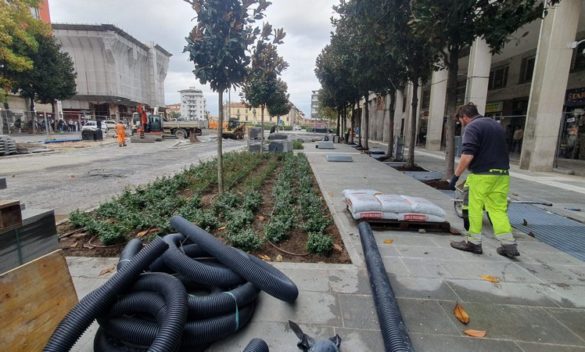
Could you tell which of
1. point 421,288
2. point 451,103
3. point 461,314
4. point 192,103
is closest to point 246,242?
point 421,288

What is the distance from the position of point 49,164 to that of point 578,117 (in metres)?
23.7

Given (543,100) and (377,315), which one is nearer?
(377,315)

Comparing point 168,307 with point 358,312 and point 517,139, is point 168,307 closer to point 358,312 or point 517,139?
point 358,312

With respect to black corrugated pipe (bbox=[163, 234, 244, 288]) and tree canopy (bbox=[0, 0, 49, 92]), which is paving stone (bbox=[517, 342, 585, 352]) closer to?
black corrugated pipe (bbox=[163, 234, 244, 288])

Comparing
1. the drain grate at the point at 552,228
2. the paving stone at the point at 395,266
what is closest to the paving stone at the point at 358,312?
the paving stone at the point at 395,266

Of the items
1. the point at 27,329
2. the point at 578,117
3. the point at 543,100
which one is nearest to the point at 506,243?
the point at 27,329

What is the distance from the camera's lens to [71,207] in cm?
599

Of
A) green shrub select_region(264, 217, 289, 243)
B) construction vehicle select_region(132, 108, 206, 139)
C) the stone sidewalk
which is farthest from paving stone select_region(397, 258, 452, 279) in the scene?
construction vehicle select_region(132, 108, 206, 139)

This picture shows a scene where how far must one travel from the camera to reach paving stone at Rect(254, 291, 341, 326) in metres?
2.44

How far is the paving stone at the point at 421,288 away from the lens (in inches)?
110

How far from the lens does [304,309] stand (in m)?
2.57

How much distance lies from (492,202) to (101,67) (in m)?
67.8

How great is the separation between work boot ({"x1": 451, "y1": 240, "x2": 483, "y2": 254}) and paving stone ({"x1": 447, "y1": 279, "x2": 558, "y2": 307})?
2.36 ft

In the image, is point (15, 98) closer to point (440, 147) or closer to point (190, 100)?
point (440, 147)
